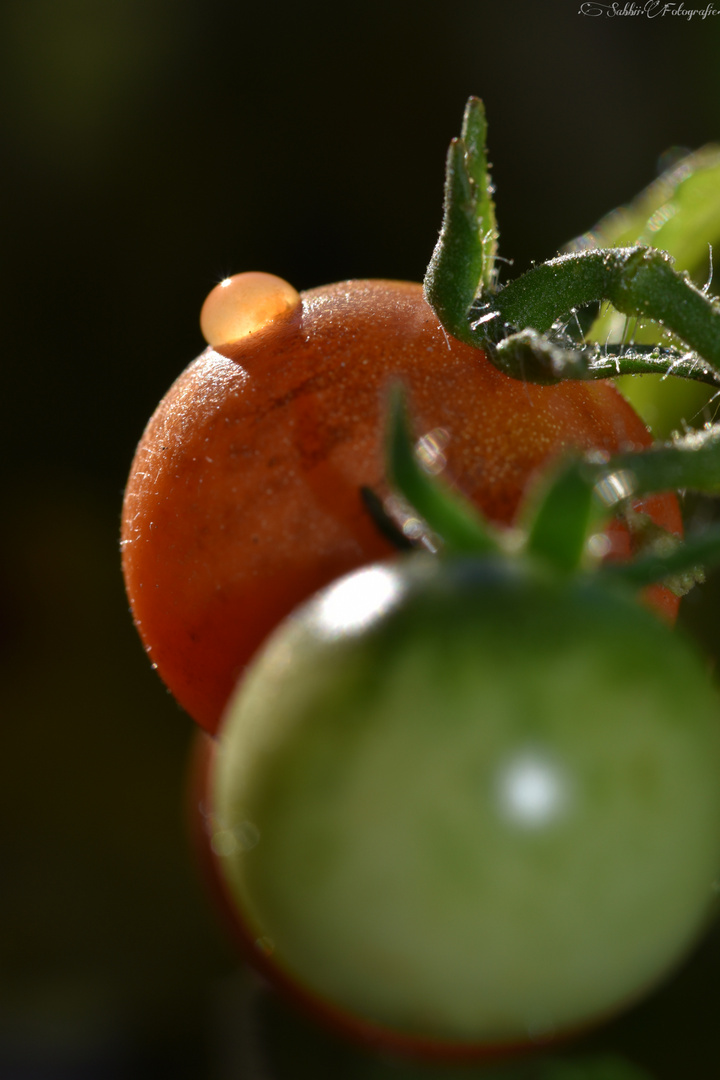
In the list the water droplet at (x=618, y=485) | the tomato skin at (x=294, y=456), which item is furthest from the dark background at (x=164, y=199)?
the water droplet at (x=618, y=485)

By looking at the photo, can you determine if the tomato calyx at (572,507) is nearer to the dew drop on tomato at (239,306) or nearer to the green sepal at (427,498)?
the green sepal at (427,498)

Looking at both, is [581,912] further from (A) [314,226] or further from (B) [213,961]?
(A) [314,226]

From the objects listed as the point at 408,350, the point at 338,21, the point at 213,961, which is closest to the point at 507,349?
the point at 408,350

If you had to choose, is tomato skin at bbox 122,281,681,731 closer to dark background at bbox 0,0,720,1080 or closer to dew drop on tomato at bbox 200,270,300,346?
dew drop on tomato at bbox 200,270,300,346

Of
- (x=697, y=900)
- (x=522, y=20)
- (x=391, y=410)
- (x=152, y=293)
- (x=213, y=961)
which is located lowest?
(x=213, y=961)

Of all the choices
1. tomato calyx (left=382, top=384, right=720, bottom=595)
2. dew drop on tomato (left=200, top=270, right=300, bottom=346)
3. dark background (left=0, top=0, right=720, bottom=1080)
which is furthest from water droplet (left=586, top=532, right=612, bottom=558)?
dark background (left=0, top=0, right=720, bottom=1080)

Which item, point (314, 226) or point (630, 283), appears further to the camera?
point (314, 226)
